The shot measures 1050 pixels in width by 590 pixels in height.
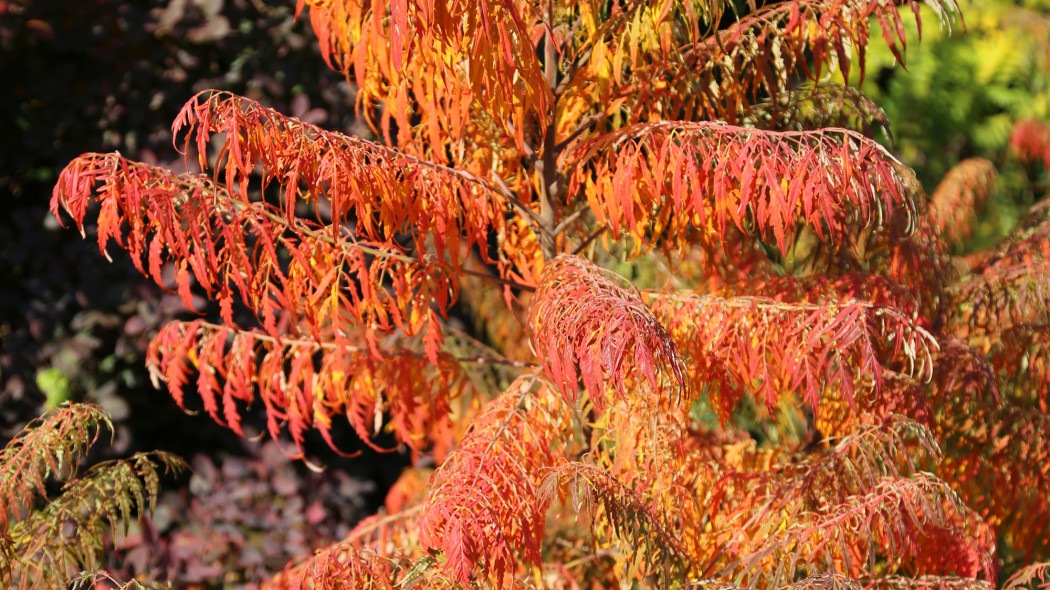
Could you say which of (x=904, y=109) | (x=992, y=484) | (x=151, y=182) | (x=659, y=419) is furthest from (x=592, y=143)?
Answer: (x=904, y=109)

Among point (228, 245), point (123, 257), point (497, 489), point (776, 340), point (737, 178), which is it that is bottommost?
point (123, 257)

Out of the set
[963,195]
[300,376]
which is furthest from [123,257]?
[963,195]

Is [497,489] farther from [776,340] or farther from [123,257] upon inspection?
[123,257]

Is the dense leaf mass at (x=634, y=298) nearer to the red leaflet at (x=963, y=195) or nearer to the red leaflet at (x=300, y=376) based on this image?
the red leaflet at (x=300, y=376)

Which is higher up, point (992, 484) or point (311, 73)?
point (311, 73)

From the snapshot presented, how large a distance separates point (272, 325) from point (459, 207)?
14.5 inches

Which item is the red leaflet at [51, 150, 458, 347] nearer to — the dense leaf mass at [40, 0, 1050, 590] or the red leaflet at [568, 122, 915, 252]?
the dense leaf mass at [40, 0, 1050, 590]

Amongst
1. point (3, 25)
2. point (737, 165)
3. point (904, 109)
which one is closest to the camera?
point (737, 165)

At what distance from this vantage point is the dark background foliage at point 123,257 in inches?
111

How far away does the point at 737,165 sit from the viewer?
1.36 m

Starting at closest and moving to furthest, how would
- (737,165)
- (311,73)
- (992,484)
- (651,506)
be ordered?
(737,165)
(651,506)
(992,484)
(311,73)

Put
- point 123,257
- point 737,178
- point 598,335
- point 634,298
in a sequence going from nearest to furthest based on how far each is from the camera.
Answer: point 598,335, point 634,298, point 737,178, point 123,257

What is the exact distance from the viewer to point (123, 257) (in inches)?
113

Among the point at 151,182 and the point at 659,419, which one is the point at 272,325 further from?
the point at 659,419
